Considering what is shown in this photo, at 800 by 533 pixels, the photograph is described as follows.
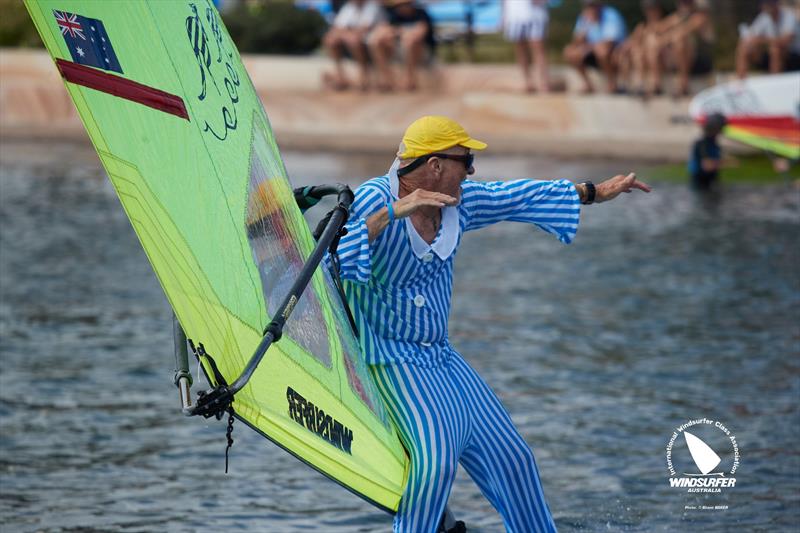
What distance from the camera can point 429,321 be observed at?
5129 mm

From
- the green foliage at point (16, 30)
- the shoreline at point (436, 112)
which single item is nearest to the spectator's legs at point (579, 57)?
the shoreline at point (436, 112)

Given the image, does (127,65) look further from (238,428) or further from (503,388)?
(503,388)

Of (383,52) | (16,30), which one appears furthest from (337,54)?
(16,30)

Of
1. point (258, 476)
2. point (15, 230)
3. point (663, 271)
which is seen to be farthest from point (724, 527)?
point (15, 230)

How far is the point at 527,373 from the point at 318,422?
507cm

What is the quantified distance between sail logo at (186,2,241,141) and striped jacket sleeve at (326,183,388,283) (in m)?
0.60

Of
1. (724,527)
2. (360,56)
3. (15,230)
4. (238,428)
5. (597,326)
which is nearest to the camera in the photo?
(724,527)

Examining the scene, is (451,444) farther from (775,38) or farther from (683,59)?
(683,59)

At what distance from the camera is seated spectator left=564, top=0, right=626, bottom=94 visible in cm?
1964

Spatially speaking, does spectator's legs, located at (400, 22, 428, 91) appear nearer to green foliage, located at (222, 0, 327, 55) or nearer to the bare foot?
the bare foot

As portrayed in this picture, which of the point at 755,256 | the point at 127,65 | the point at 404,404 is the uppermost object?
the point at 127,65

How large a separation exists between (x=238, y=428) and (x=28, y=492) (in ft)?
5.10

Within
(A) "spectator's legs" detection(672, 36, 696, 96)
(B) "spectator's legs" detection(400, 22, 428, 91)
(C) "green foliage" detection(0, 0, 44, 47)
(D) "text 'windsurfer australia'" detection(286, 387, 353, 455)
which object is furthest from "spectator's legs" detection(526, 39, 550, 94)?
(D) "text 'windsurfer australia'" detection(286, 387, 353, 455)

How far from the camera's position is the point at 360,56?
21812 millimetres
